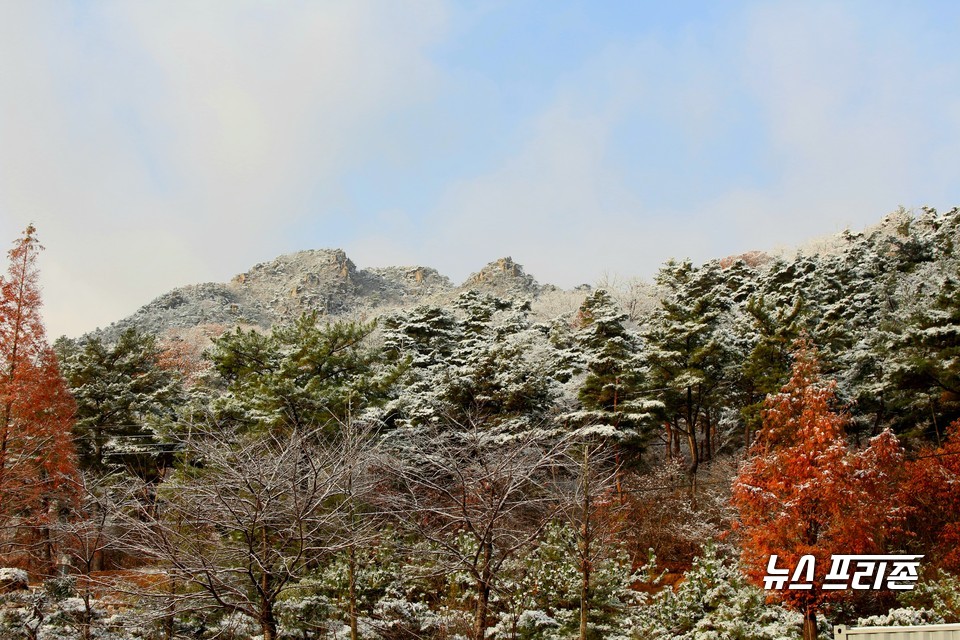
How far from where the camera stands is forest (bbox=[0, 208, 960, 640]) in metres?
9.25

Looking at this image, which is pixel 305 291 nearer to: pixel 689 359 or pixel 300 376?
pixel 300 376

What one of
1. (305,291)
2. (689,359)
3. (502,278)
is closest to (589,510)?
(689,359)

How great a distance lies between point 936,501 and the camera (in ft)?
42.8

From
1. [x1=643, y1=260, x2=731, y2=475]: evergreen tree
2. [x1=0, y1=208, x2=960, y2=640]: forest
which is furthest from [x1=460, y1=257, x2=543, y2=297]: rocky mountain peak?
[x1=643, y1=260, x2=731, y2=475]: evergreen tree

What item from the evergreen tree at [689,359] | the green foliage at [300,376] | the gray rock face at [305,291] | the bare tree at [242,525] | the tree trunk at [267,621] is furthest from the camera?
the gray rock face at [305,291]

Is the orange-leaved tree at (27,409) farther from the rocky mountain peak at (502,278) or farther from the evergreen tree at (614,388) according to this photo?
the rocky mountain peak at (502,278)

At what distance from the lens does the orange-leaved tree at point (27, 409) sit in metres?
13.1

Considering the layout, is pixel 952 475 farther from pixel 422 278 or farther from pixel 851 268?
pixel 422 278

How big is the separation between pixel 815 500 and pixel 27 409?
17.0 meters

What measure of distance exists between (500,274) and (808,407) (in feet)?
202

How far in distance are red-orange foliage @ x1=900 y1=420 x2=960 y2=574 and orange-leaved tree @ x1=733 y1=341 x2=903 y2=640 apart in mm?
1989

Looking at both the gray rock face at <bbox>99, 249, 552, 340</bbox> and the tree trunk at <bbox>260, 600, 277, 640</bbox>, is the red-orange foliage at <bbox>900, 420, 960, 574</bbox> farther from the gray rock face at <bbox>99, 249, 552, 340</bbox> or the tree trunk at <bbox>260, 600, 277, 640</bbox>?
the gray rock face at <bbox>99, 249, 552, 340</bbox>

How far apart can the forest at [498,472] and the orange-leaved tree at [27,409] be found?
71 mm

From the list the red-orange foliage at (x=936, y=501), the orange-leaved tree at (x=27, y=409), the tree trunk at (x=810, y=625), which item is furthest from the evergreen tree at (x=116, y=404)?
the red-orange foliage at (x=936, y=501)
